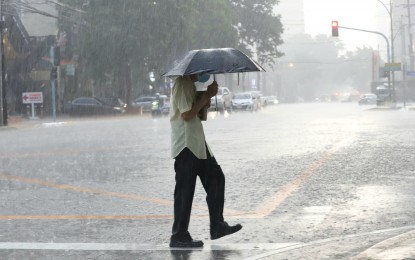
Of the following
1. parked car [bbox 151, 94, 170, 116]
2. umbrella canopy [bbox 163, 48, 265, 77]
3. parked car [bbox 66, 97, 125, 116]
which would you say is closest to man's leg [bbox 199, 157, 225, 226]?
umbrella canopy [bbox 163, 48, 265, 77]

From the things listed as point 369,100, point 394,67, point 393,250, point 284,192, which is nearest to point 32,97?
point 394,67

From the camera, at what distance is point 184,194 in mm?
7062

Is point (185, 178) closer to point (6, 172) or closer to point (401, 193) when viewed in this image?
point (401, 193)

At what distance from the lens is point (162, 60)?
6203 cm

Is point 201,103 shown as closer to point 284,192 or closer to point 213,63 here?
point 213,63

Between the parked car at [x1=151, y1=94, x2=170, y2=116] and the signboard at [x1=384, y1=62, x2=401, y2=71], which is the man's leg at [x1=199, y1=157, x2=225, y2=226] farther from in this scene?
the signboard at [x1=384, y1=62, x2=401, y2=71]

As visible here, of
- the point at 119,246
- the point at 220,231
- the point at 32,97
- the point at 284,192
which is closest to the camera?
the point at 220,231

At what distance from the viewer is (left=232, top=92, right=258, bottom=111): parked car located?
2421 inches

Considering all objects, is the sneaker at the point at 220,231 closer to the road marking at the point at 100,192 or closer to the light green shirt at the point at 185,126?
the light green shirt at the point at 185,126

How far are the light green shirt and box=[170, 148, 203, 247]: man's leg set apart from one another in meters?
0.07

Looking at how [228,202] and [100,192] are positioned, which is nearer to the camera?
[228,202]

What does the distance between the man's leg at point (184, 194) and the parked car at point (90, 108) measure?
1884 inches

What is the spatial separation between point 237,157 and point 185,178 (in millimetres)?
9851

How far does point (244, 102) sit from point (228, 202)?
5173cm
